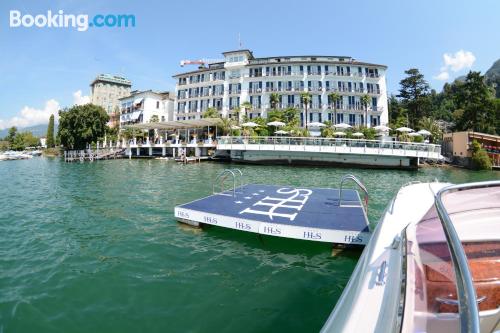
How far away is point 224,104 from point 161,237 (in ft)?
166

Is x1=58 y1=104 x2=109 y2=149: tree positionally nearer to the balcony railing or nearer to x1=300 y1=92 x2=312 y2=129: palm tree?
the balcony railing

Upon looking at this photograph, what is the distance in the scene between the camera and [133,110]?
230 feet

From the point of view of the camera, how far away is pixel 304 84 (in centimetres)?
5194

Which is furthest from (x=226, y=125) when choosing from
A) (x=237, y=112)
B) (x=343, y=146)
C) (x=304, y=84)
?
(x=343, y=146)

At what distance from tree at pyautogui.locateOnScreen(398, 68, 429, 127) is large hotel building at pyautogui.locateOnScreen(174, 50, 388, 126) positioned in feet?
48.1

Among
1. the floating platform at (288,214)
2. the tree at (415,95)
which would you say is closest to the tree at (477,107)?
the tree at (415,95)

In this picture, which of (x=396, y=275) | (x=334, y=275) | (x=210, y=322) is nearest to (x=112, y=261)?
(x=210, y=322)

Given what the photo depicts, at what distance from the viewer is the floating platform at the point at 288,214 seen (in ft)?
22.2

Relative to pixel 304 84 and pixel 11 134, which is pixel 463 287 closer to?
pixel 304 84

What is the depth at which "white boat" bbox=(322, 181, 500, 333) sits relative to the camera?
1690 millimetres

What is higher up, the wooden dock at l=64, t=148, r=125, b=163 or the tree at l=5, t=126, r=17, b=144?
the tree at l=5, t=126, r=17, b=144

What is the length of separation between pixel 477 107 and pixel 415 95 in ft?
54.3

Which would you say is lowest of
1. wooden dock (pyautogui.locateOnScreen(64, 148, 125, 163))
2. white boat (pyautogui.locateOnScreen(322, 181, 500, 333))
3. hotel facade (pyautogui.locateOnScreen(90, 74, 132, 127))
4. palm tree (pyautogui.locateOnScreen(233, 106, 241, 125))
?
white boat (pyautogui.locateOnScreen(322, 181, 500, 333))

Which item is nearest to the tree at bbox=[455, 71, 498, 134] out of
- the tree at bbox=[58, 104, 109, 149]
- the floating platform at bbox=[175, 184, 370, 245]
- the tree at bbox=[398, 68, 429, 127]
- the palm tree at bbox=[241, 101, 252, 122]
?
the tree at bbox=[398, 68, 429, 127]
